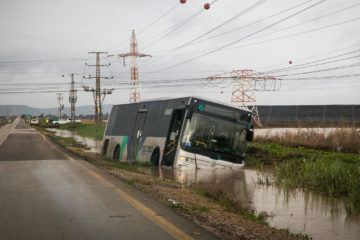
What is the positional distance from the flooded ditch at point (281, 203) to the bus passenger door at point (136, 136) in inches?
200

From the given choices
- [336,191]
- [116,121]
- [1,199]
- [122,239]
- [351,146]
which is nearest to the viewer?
[122,239]

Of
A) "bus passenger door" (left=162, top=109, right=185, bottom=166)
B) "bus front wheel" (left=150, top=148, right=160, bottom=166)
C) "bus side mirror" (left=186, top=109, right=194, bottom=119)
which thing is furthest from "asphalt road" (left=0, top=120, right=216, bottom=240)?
"bus front wheel" (left=150, top=148, right=160, bottom=166)

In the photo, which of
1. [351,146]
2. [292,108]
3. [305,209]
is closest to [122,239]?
[305,209]

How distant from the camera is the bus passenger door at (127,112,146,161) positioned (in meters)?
22.6

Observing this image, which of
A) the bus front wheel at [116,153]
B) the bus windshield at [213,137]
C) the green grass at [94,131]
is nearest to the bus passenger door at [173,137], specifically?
the bus windshield at [213,137]

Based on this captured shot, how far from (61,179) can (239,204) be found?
17.1 ft

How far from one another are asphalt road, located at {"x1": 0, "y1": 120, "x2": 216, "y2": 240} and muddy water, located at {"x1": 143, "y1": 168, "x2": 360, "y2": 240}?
2.29m

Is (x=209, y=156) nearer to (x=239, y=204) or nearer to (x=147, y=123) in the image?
(x=147, y=123)

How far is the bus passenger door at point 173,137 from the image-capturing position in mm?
18453

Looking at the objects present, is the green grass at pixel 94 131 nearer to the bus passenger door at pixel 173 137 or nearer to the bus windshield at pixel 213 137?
the bus passenger door at pixel 173 137

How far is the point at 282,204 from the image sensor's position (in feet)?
36.3

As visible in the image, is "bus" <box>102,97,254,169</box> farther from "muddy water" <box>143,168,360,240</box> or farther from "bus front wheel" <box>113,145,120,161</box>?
"bus front wheel" <box>113,145,120,161</box>

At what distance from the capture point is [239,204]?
10.5 meters

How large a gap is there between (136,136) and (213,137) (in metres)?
5.83
